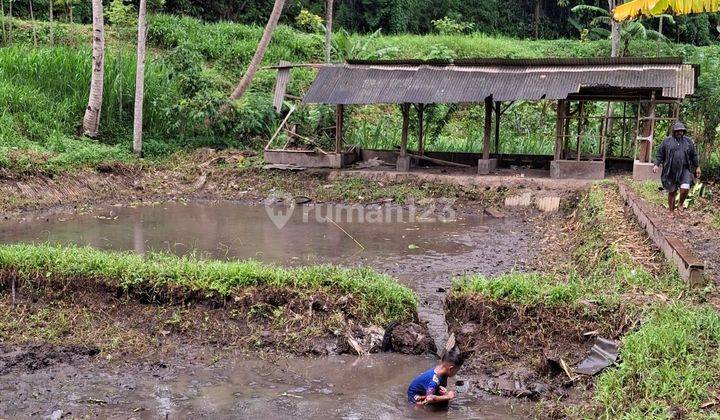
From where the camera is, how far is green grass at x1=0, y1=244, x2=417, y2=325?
7320mm

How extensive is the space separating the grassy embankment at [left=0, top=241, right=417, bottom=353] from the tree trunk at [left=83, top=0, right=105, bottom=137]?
11.0m

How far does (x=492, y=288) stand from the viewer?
23.3 feet

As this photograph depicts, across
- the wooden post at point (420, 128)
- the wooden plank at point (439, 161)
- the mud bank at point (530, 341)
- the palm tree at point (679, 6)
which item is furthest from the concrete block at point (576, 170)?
the mud bank at point (530, 341)

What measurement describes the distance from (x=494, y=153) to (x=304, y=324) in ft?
41.8

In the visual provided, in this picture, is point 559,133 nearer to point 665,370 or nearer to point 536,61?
point 536,61

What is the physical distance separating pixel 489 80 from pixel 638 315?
11.6 m

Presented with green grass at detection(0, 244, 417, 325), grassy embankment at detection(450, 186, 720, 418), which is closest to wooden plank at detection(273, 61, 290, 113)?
grassy embankment at detection(450, 186, 720, 418)

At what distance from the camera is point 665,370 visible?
16.7ft

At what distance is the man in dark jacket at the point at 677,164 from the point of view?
1083cm

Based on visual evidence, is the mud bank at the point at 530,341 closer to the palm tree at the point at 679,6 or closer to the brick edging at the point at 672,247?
the brick edging at the point at 672,247

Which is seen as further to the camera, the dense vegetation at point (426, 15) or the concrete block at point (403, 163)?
the dense vegetation at point (426, 15)

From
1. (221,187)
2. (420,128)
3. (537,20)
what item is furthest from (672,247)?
(537,20)

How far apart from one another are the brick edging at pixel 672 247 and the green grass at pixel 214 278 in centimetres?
271

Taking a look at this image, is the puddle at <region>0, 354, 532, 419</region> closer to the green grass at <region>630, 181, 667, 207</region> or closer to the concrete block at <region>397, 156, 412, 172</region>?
the green grass at <region>630, 181, 667, 207</region>
